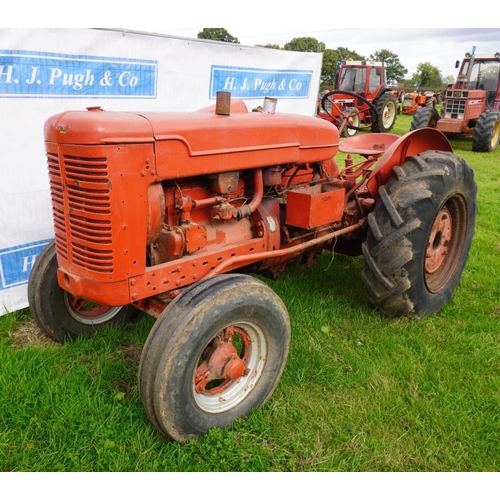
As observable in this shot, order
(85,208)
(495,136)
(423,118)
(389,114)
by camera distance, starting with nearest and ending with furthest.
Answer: (85,208), (423,118), (495,136), (389,114)

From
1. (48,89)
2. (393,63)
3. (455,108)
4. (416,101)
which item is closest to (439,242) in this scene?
(48,89)

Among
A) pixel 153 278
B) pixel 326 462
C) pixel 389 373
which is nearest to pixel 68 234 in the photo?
Answer: pixel 153 278

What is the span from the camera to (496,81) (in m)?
12.3

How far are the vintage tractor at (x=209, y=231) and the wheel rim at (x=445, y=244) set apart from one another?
42 millimetres

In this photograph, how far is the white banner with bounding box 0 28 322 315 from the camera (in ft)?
11.2

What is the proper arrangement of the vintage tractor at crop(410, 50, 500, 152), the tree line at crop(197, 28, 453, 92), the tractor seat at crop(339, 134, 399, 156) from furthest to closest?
the tree line at crop(197, 28, 453, 92), the vintage tractor at crop(410, 50, 500, 152), the tractor seat at crop(339, 134, 399, 156)

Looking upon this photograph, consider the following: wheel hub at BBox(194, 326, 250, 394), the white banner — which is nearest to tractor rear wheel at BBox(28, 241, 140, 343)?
the white banner

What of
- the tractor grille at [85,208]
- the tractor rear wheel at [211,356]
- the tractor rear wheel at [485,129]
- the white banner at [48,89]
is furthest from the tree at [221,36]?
the tractor rear wheel at [485,129]

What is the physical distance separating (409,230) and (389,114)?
1311 cm

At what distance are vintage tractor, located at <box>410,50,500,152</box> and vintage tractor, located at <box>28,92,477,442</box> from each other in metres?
8.73

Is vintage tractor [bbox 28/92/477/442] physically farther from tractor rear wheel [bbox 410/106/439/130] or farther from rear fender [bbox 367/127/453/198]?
tractor rear wheel [bbox 410/106/439/130]

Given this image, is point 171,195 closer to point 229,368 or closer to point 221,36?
point 229,368

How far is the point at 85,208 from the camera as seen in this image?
7.03 feet

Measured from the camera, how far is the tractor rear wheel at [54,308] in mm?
2885
